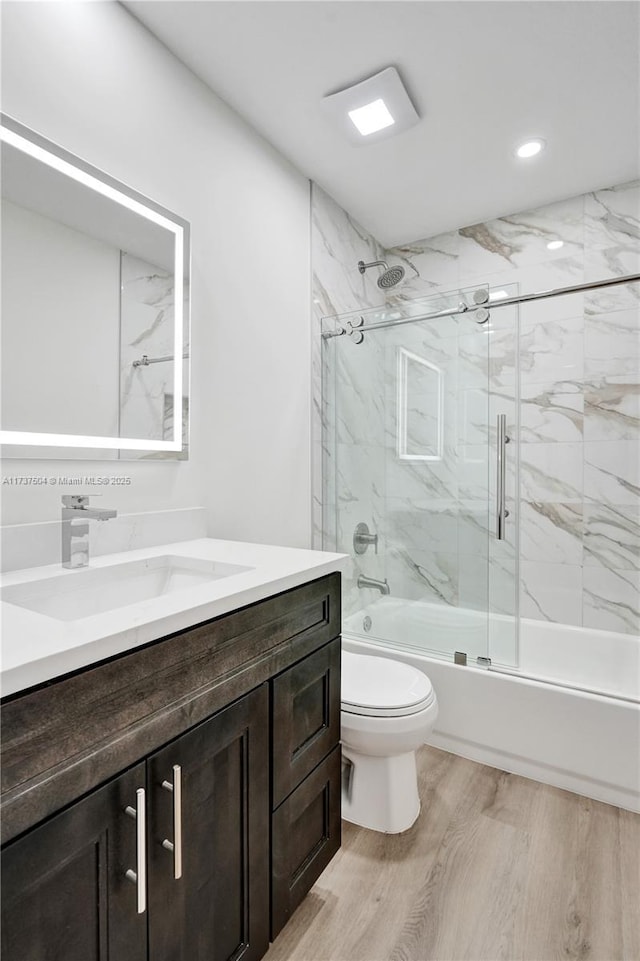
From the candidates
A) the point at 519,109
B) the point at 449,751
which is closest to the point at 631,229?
the point at 519,109

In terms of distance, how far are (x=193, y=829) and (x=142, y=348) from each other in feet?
4.06

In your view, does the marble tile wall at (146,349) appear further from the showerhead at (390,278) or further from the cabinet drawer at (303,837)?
the showerhead at (390,278)

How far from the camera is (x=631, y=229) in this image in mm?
2379

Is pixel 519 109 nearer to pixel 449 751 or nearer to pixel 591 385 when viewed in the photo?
pixel 591 385

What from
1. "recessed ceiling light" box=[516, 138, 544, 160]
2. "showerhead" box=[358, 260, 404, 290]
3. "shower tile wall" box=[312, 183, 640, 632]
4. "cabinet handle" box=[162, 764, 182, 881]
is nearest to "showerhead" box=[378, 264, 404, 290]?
"showerhead" box=[358, 260, 404, 290]

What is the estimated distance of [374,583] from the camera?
7.76 feet

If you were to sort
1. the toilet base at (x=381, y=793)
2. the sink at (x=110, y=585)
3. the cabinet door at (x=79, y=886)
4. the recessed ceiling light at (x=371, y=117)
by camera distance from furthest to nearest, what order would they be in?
the recessed ceiling light at (x=371, y=117), the toilet base at (x=381, y=793), the sink at (x=110, y=585), the cabinet door at (x=79, y=886)

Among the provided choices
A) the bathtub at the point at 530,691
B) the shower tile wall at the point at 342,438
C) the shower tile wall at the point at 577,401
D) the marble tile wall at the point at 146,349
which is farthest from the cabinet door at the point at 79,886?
the shower tile wall at the point at 577,401

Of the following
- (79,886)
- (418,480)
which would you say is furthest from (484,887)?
(418,480)

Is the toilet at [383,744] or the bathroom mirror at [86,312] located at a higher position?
the bathroom mirror at [86,312]

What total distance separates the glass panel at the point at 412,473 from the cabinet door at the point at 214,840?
124 centimetres

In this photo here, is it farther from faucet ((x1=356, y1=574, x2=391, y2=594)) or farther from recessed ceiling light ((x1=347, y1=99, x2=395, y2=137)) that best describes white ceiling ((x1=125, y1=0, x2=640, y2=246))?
faucet ((x1=356, y1=574, x2=391, y2=594))

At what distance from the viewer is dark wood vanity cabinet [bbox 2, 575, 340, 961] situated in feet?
2.09

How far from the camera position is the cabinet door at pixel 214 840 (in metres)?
0.80
